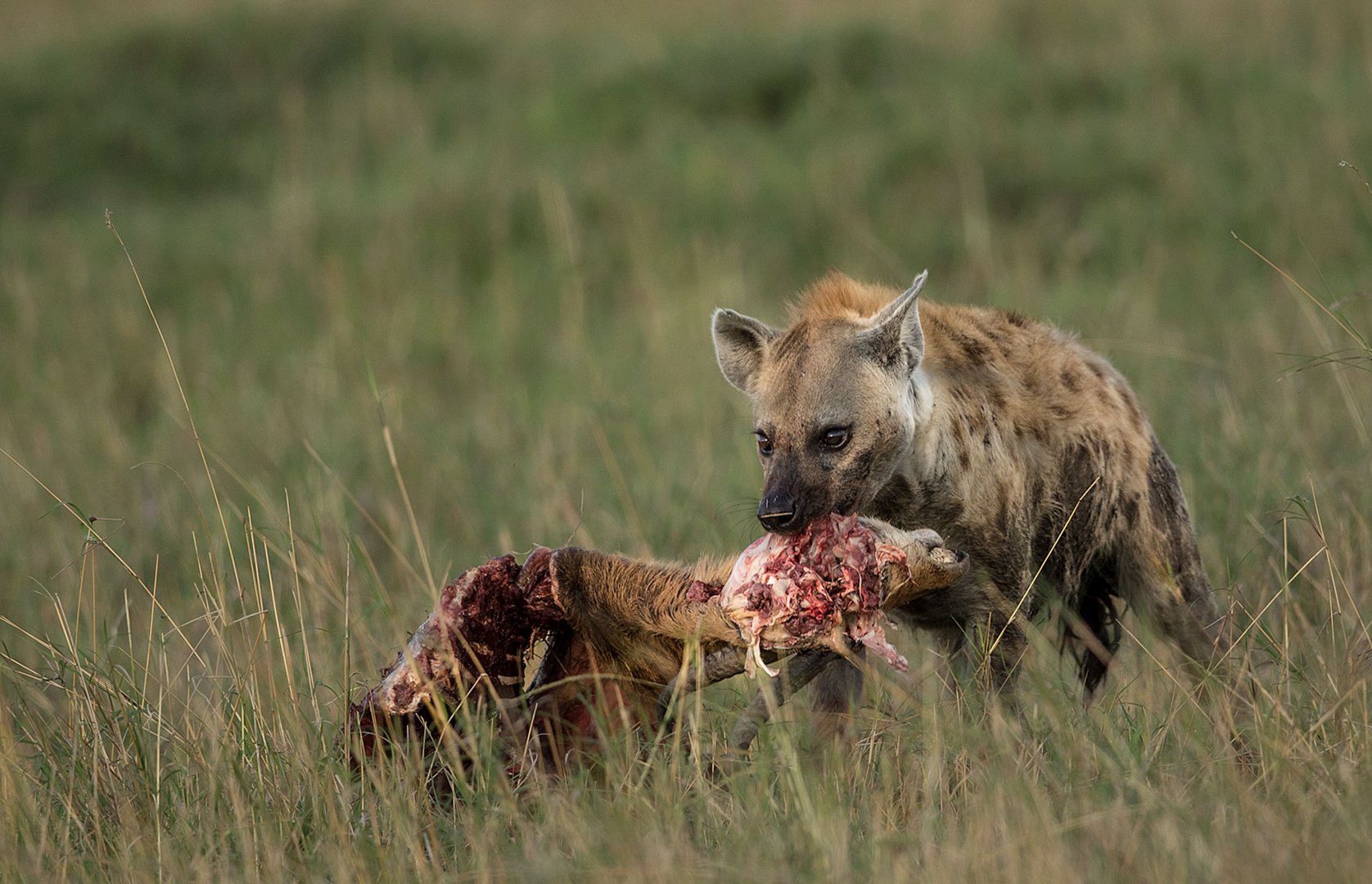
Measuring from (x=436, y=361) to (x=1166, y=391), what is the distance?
3.65m

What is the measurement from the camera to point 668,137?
9.89 metres

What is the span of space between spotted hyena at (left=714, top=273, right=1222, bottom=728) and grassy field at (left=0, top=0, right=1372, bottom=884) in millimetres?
212

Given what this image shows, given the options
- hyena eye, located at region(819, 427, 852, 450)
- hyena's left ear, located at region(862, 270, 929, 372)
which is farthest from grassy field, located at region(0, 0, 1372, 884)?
hyena's left ear, located at region(862, 270, 929, 372)

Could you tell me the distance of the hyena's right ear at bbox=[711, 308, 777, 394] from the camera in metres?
3.58

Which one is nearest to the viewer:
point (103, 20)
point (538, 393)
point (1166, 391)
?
point (1166, 391)

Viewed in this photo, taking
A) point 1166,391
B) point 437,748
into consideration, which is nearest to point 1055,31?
point 1166,391

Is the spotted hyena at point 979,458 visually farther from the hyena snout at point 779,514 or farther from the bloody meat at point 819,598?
the bloody meat at point 819,598

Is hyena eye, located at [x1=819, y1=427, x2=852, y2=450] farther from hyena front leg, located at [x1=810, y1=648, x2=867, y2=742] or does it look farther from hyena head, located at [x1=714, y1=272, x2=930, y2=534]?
hyena front leg, located at [x1=810, y1=648, x2=867, y2=742]

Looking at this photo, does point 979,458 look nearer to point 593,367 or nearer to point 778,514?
point 778,514

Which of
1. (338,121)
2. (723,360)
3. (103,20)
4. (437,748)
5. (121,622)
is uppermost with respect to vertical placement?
(103,20)

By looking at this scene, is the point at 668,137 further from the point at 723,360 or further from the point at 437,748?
the point at 437,748

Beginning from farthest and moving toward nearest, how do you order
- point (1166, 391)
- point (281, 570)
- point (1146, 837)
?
point (1166, 391), point (281, 570), point (1146, 837)

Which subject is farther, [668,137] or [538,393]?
[668,137]

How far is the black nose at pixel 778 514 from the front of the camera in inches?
117
